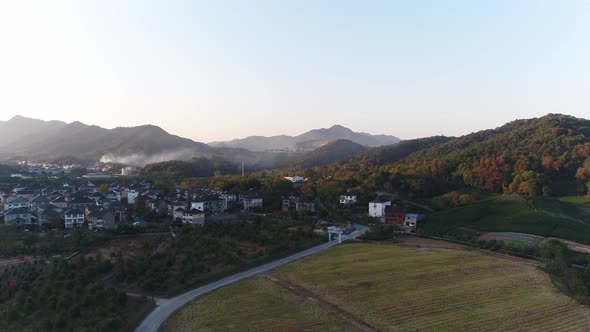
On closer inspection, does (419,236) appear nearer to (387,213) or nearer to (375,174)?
(387,213)

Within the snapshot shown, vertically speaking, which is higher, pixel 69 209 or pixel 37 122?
pixel 37 122

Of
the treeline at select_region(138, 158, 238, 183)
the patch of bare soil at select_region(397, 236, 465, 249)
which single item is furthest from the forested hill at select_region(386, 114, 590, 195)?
the treeline at select_region(138, 158, 238, 183)

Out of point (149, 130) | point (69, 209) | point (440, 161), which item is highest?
point (149, 130)

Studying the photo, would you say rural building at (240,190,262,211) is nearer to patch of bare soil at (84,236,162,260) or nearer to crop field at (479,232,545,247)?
patch of bare soil at (84,236,162,260)

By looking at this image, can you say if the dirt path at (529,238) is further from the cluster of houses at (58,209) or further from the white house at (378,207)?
the cluster of houses at (58,209)

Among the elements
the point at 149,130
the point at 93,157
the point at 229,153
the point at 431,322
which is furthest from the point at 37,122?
the point at 431,322

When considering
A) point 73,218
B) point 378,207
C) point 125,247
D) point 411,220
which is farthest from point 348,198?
point 73,218

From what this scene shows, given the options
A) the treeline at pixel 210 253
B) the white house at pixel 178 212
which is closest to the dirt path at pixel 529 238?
the treeline at pixel 210 253
